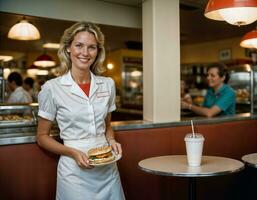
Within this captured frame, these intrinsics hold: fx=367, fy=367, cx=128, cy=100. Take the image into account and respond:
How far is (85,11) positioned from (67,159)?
3024 mm

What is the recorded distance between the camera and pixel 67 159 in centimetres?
228

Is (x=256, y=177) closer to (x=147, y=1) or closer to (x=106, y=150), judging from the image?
(x=147, y=1)

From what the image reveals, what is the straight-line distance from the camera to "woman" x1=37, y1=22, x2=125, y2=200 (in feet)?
7.38

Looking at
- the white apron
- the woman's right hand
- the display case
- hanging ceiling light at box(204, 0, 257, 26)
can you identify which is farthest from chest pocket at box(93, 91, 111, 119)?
hanging ceiling light at box(204, 0, 257, 26)

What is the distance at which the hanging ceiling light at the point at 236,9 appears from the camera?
2.35 m

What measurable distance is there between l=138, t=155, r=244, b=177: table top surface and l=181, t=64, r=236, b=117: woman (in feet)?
5.17

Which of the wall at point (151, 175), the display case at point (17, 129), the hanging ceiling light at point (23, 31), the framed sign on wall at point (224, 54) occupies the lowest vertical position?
the wall at point (151, 175)

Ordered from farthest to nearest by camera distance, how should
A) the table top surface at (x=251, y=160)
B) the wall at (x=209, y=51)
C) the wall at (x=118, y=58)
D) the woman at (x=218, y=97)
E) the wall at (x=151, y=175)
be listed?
the wall at (x=118, y=58), the wall at (x=209, y=51), the woman at (x=218, y=97), the wall at (x=151, y=175), the table top surface at (x=251, y=160)

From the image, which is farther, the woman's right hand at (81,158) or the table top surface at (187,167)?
the table top surface at (187,167)

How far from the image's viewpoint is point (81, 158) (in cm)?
209

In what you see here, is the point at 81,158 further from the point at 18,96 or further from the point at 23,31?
the point at 18,96

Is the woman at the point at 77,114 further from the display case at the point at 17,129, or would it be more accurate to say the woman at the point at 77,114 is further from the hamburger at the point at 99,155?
the display case at the point at 17,129

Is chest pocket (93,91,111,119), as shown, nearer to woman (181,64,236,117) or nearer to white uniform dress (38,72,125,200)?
white uniform dress (38,72,125,200)

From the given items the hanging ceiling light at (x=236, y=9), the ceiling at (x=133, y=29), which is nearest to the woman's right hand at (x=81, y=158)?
the hanging ceiling light at (x=236, y=9)
